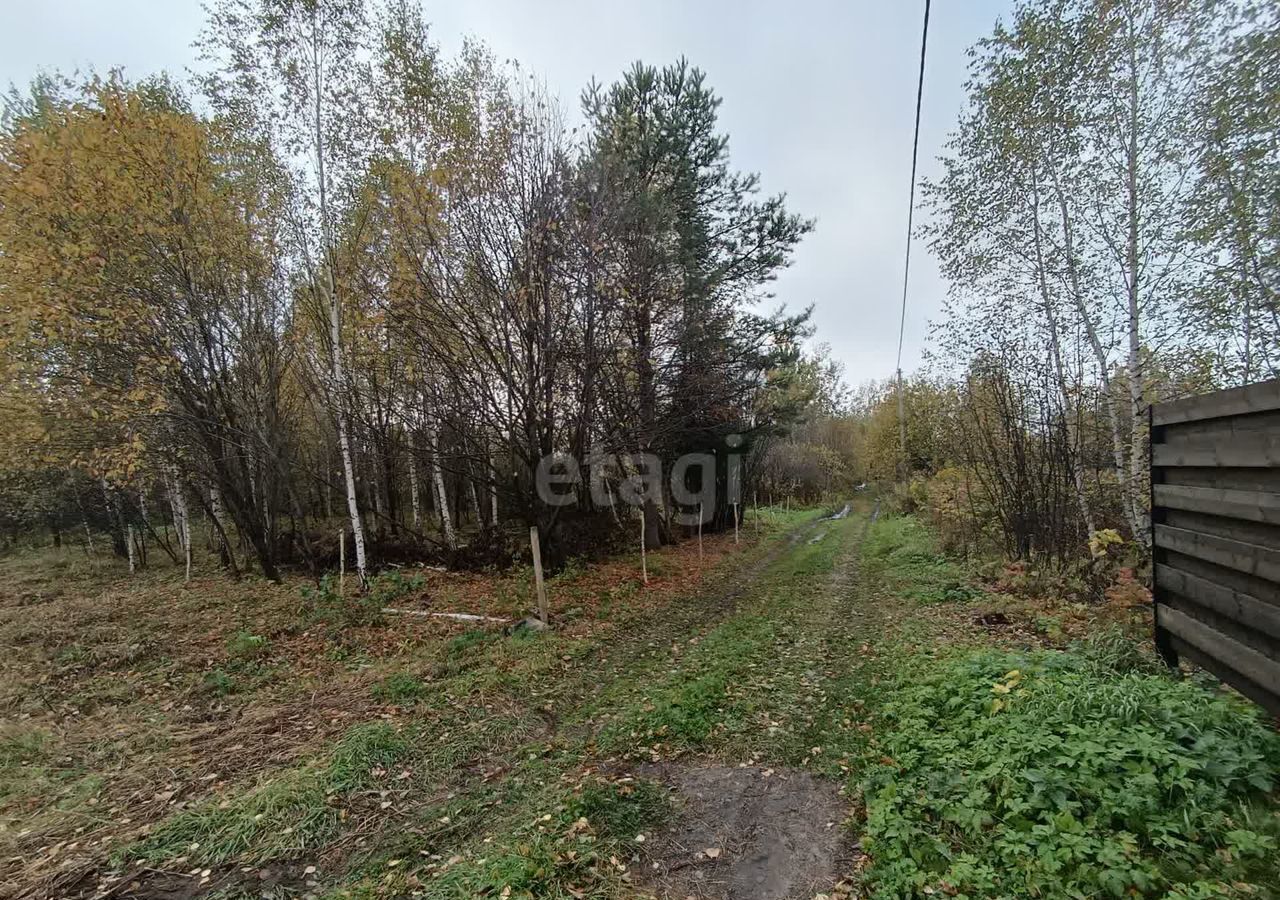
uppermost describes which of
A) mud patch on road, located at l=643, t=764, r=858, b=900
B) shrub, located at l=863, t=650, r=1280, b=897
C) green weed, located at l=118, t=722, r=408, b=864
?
shrub, located at l=863, t=650, r=1280, b=897

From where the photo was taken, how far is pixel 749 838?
2.68 m

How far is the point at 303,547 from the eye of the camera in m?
11.7

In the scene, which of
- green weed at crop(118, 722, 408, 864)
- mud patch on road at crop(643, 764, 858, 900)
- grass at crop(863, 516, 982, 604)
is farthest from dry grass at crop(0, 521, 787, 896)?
grass at crop(863, 516, 982, 604)

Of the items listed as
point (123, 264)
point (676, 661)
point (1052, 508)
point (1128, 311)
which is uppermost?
point (123, 264)

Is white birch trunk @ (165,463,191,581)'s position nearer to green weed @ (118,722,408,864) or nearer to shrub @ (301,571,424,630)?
shrub @ (301,571,424,630)

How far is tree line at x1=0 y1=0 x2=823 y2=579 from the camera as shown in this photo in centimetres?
745

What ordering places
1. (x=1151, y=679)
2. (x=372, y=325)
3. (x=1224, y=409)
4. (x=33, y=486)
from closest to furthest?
(x=1224, y=409) < (x=1151, y=679) < (x=372, y=325) < (x=33, y=486)

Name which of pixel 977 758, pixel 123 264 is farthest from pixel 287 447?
pixel 977 758

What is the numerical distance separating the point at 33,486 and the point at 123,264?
13.3 meters

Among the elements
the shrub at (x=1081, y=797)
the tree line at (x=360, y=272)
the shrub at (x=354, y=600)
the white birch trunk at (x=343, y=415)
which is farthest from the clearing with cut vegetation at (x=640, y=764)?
the tree line at (x=360, y=272)

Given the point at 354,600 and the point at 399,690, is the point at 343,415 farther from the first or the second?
the point at 399,690

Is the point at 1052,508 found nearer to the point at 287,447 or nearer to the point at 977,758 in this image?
the point at 977,758

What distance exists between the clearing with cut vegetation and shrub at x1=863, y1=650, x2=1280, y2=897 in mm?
13

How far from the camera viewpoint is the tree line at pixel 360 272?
7.45 meters
